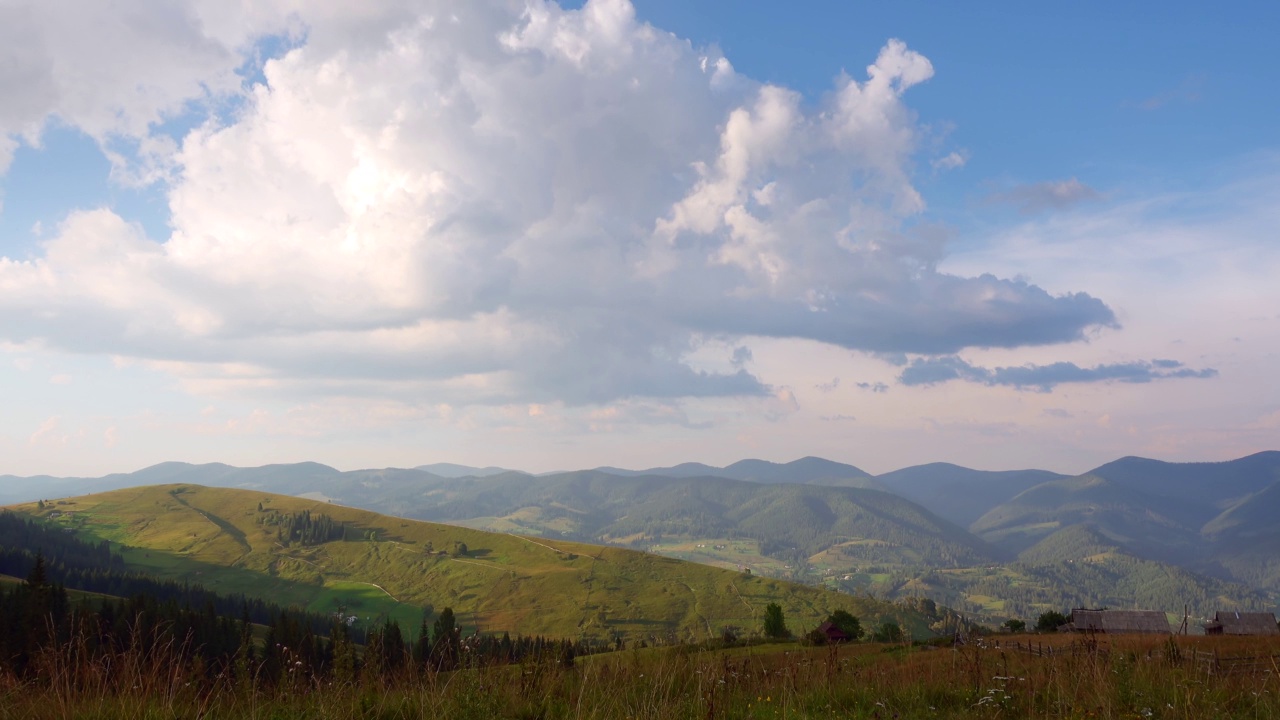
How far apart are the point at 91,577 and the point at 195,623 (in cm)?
13021

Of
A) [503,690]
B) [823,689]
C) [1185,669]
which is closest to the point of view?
[503,690]

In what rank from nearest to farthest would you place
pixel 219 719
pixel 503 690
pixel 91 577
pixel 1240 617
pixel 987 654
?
pixel 219 719, pixel 503 690, pixel 987 654, pixel 1240 617, pixel 91 577

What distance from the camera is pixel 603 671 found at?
32.2ft

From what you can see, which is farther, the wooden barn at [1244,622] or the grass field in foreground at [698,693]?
the wooden barn at [1244,622]

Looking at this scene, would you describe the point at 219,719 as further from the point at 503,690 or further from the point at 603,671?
the point at 603,671

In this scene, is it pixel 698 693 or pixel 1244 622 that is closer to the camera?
pixel 698 693

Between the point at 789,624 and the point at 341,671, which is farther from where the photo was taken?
the point at 789,624

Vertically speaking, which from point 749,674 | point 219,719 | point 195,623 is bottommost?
point 195,623

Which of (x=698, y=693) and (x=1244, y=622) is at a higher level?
(x=698, y=693)

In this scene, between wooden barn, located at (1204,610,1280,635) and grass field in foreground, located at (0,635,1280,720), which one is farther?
wooden barn, located at (1204,610,1280,635)

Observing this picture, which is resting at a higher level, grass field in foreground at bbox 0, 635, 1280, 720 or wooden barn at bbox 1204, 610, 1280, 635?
grass field in foreground at bbox 0, 635, 1280, 720

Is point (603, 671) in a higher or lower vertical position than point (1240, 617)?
higher

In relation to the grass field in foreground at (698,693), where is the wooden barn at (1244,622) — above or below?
below

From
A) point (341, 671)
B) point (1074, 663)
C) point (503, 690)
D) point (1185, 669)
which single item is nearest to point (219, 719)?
point (341, 671)
